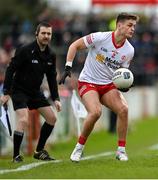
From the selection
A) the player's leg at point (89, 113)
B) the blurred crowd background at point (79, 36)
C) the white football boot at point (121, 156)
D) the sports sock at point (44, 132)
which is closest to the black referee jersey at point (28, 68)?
the sports sock at point (44, 132)

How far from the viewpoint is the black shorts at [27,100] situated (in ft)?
42.6

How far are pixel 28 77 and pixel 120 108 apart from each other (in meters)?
1.72

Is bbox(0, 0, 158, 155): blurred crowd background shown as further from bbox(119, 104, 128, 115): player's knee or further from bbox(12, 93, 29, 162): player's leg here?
bbox(119, 104, 128, 115): player's knee

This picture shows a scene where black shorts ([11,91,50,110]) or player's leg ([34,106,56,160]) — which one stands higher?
black shorts ([11,91,50,110])

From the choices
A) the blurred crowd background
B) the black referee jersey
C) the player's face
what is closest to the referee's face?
the black referee jersey

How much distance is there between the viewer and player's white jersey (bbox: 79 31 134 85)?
12.4 m

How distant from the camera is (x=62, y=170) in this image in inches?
440

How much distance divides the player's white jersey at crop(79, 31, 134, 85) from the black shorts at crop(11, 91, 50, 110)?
3.39 ft

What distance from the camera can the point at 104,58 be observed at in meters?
12.4

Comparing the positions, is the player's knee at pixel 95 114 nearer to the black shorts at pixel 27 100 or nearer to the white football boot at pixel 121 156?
the white football boot at pixel 121 156

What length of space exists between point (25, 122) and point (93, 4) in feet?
60.0

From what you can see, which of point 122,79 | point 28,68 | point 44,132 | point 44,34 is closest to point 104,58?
point 122,79

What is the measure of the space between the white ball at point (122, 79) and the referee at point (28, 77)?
54.9 inches

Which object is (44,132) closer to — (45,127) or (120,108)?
(45,127)
